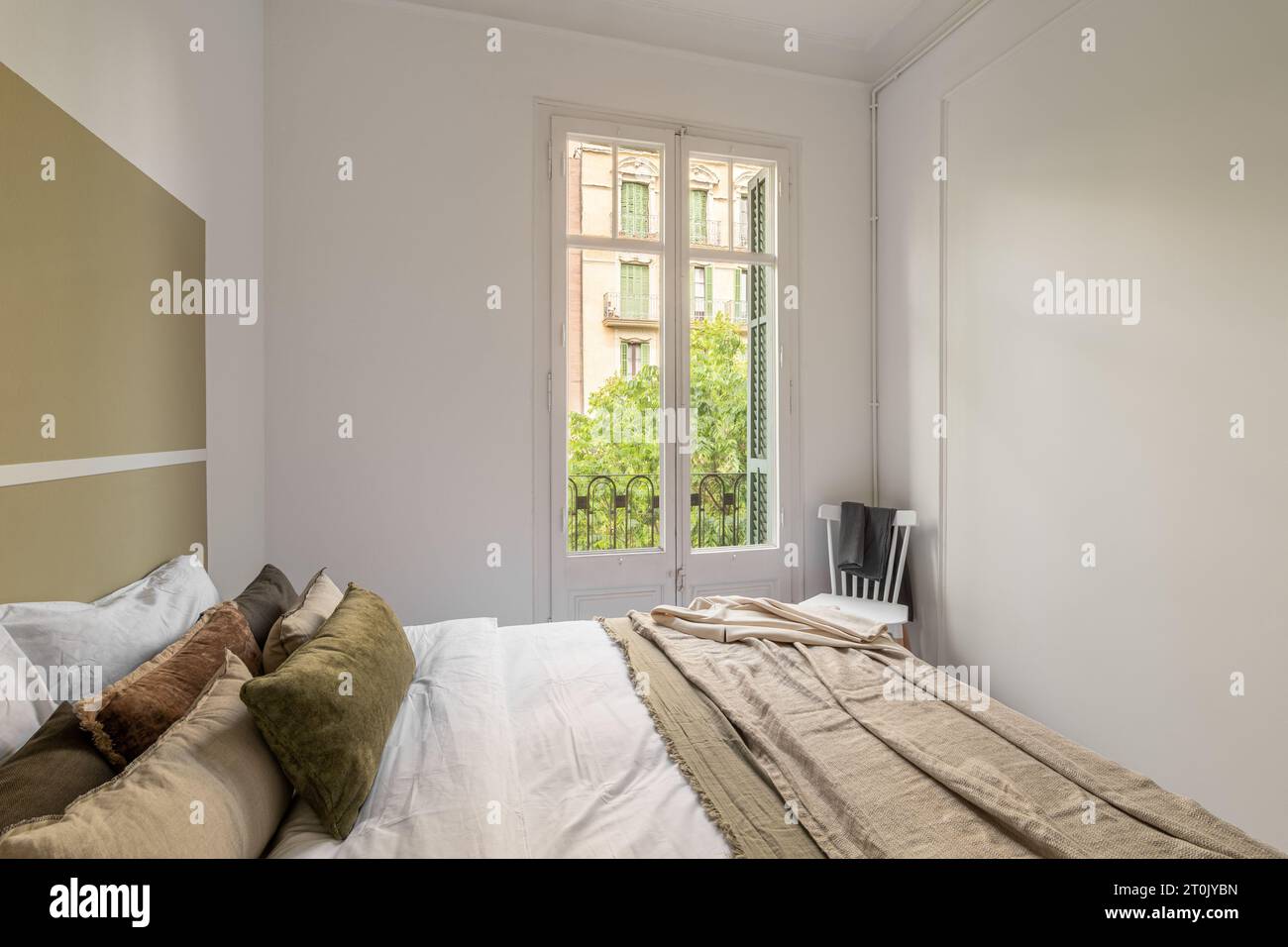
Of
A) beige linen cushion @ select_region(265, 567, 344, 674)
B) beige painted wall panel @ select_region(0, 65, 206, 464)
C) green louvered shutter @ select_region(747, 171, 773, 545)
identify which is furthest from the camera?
green louvered shutter @ select_region(747, 171, 773, 545)

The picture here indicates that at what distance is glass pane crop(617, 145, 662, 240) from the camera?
321 centimetres

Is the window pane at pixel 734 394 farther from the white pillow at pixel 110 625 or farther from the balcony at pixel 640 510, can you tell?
the white pillow at pixel 110 625

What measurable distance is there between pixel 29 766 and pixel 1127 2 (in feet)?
10.9

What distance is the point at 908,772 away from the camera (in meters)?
1.26

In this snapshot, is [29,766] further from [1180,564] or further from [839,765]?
[1180,564]

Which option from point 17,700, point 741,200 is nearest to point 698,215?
point 741,200

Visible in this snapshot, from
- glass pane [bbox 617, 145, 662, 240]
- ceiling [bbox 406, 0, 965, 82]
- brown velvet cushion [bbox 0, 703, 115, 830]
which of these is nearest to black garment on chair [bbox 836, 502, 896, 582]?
glass pane [bbox 617, 145, 662, 240]

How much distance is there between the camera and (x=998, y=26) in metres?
2.71

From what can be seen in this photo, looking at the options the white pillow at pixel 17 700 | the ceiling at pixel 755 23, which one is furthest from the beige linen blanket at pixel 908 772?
the ceiling at pixel 755 23

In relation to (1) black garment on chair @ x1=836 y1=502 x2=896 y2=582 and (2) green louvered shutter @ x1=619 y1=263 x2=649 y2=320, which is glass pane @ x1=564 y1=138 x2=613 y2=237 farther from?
(1) black garment on chair @ x1=836 y1=502 x2=896 y2=582

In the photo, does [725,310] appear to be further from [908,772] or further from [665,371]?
[908,772]

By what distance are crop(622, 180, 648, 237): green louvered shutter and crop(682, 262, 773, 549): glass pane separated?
334mm

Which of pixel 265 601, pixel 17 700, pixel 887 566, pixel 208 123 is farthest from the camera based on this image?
pixel 887 566

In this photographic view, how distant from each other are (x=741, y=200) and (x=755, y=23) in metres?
0.77
